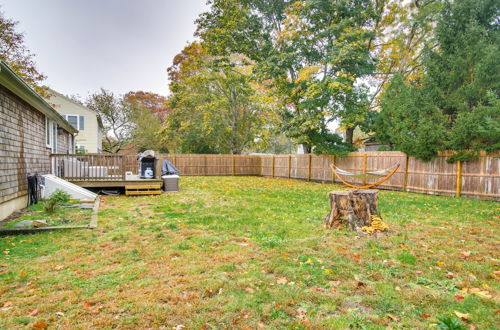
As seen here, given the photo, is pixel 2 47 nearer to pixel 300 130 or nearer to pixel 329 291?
pixel 300 130

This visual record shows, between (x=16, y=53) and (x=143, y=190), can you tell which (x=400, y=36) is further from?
(x=16, y=53)

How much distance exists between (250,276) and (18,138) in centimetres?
693

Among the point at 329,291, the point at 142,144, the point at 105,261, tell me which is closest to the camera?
the point at 329,291

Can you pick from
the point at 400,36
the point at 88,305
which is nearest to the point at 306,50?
the point at 400,36

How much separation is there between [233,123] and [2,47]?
573 inches

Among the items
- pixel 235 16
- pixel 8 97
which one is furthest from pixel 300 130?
pixel 8 97

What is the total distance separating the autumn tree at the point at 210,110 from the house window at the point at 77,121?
5.94 metres

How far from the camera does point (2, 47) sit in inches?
617

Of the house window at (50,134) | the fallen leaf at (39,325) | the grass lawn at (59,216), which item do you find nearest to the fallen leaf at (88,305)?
the fallen leaf at (39,325)

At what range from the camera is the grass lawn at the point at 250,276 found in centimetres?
226

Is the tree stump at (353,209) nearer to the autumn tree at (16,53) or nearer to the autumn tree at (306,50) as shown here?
the autumn tree at (306,50)

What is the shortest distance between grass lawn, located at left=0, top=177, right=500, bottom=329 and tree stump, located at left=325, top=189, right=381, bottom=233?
0.27 metres

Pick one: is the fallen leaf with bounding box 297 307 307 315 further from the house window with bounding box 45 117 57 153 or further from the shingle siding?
the house window with bounding box 45 117 57 153

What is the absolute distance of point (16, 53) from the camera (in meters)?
16.2
